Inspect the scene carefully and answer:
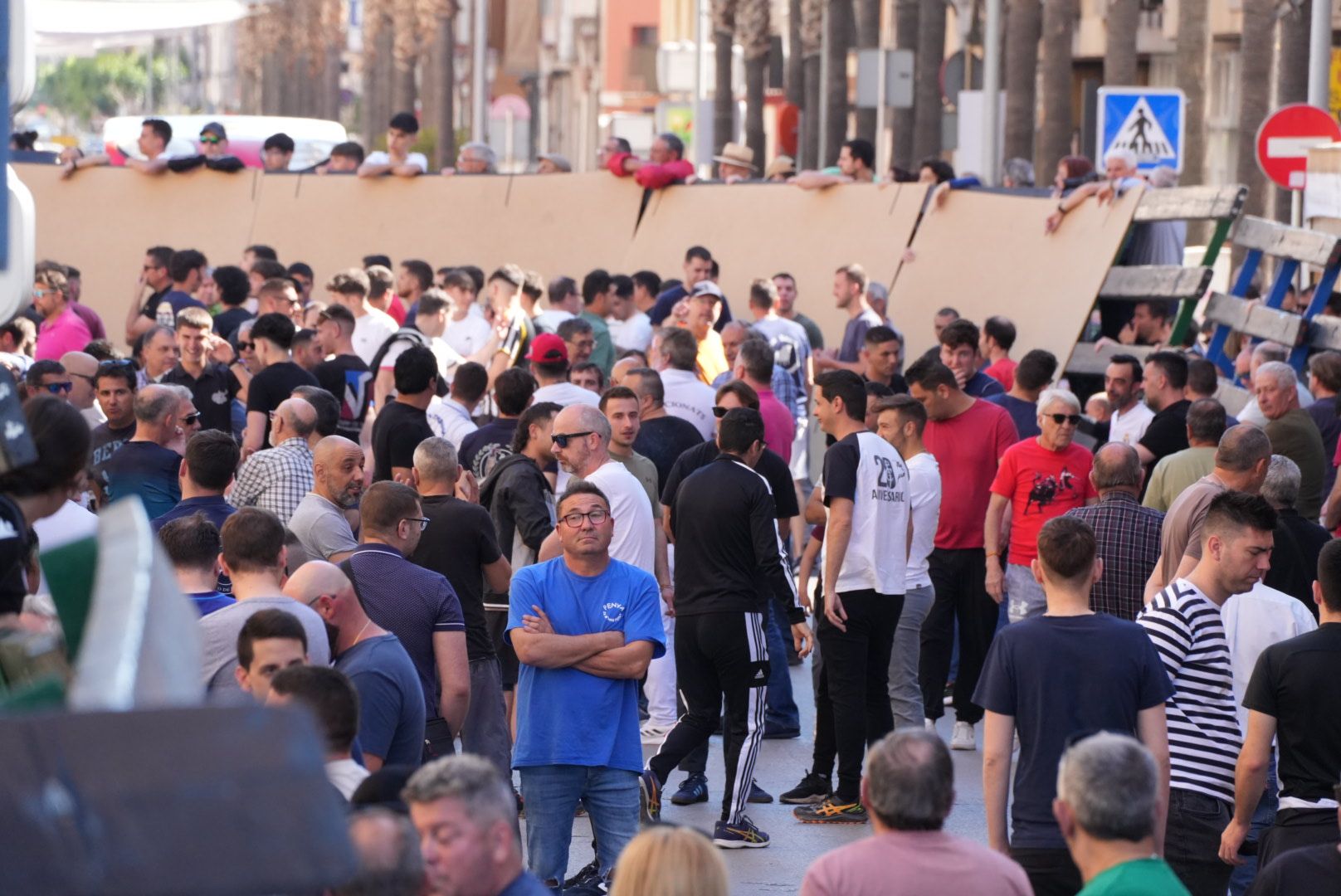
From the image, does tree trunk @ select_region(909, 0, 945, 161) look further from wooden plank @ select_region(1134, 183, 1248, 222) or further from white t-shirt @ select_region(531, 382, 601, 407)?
white t-shirt @ select_region(531, 382, 601, 407)

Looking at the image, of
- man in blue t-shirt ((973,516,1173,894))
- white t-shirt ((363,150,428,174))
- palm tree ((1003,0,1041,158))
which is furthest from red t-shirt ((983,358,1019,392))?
palm tree ((1003,0,1041,158))

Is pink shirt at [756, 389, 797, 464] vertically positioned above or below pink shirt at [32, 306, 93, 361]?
below

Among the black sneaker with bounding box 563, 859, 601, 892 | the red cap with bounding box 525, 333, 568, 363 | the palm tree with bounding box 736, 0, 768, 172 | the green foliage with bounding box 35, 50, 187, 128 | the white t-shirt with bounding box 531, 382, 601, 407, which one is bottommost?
the black sneaker with bounding box 563, 859, 601, 892

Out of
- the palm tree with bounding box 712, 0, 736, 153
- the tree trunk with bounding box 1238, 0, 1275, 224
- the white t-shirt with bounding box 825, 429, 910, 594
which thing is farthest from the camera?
the palm tree with bounding box 712, 0, 736, 153

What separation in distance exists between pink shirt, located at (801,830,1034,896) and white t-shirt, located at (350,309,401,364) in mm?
9875

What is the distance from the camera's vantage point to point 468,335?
14711mm

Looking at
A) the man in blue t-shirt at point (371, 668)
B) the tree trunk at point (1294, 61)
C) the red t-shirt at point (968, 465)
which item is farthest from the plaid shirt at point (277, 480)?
the tree trunk at point (1294, 61)

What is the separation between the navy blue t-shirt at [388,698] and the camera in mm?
5676

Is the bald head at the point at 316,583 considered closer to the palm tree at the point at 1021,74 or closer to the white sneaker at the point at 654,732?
the white sneaker at the point at 654,732

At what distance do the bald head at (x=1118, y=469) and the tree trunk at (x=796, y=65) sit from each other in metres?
33.6

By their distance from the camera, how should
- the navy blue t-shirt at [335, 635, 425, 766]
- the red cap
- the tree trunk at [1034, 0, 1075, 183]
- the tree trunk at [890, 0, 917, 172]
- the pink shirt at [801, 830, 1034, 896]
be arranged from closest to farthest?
the pink shirt at [801, 830, 1034, 896] → the navy blue t-shirt at [335, 635, 425, 766] → the red cap → the tree trunk at [1034, 0, 1075, 183] → the tree trunk at [890, 0, 917, 172]

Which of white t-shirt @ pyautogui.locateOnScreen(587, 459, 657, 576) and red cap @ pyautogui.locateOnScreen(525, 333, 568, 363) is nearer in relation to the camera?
white t-shirt @ pyautogui.locateOnScreen(587, 459, 657, 576)

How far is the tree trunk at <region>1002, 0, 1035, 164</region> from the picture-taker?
27.9 m

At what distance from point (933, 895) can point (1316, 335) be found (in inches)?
395
